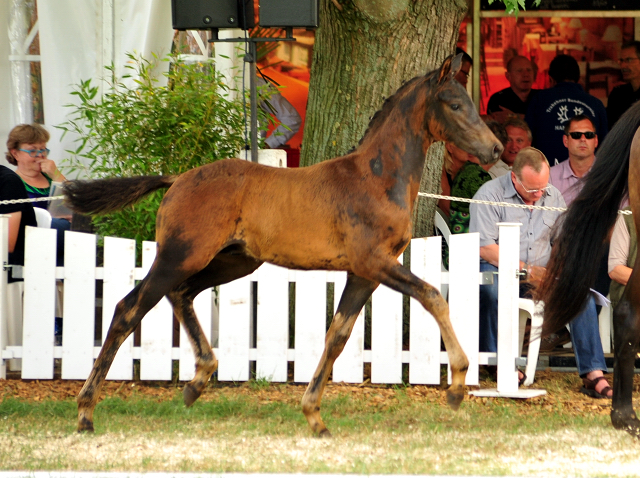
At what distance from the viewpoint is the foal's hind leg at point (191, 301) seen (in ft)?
14.5

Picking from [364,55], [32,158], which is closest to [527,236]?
[364,55]

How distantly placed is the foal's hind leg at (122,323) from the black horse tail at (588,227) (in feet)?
6.99

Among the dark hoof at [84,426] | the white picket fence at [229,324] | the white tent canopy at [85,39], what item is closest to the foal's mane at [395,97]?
the white picket fence at [229,324]

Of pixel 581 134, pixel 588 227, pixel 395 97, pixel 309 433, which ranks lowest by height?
pixel 309 433

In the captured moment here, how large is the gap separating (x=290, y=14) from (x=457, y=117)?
68.2 inches

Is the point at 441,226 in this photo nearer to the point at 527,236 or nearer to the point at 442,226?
the point at 442,226

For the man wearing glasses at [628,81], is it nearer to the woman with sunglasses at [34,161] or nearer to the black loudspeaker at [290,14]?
the black loudspeaker at [290,14]

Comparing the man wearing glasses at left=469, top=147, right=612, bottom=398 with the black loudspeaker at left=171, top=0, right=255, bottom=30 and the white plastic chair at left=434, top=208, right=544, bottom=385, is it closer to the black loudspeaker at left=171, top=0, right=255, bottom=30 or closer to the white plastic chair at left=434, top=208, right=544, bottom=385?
the white plastic chair at left=434, top=208, right=544, bottom=385

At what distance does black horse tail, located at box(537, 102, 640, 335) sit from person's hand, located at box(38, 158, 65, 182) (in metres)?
4.21

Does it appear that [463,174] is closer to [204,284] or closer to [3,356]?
[204,284]

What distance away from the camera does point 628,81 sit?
9438 mm

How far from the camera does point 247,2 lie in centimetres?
562

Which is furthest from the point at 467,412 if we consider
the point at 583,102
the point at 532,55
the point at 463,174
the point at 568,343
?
the point at 532,55

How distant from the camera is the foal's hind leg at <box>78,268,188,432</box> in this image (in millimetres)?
4121
